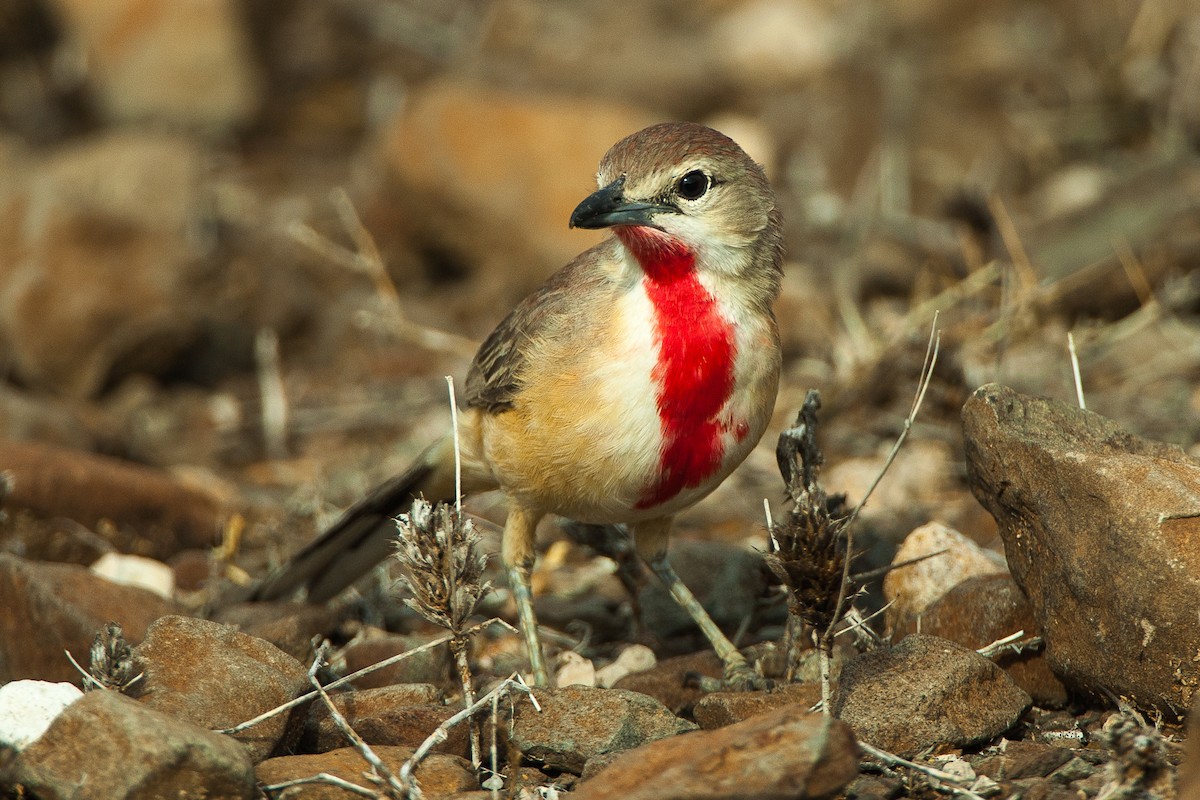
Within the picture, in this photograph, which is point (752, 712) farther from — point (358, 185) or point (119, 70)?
point (119, 70)

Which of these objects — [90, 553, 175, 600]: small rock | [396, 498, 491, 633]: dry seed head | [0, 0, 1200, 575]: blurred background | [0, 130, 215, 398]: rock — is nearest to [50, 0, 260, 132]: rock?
[0, 0, 1200, 575]: blurred background

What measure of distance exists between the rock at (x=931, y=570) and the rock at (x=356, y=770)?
1653 millimetres

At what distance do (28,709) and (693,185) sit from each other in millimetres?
2479

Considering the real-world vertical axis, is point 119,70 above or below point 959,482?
above

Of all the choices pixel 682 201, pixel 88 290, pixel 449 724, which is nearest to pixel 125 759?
pixel 449 724

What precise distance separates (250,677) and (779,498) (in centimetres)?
320

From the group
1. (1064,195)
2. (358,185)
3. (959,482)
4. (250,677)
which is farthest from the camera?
(358,185)

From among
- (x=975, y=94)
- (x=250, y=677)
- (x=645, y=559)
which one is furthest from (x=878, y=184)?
(x=250, y=677)

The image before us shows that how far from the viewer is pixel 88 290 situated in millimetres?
7895

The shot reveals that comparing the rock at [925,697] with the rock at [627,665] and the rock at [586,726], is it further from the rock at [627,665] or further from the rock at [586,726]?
the rock at [627,665]

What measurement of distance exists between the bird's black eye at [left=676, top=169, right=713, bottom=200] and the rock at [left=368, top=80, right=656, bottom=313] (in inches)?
152

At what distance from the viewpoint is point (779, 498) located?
638 cm

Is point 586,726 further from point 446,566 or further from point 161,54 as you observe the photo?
point 161,54

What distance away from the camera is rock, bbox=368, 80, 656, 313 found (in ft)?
28.2
